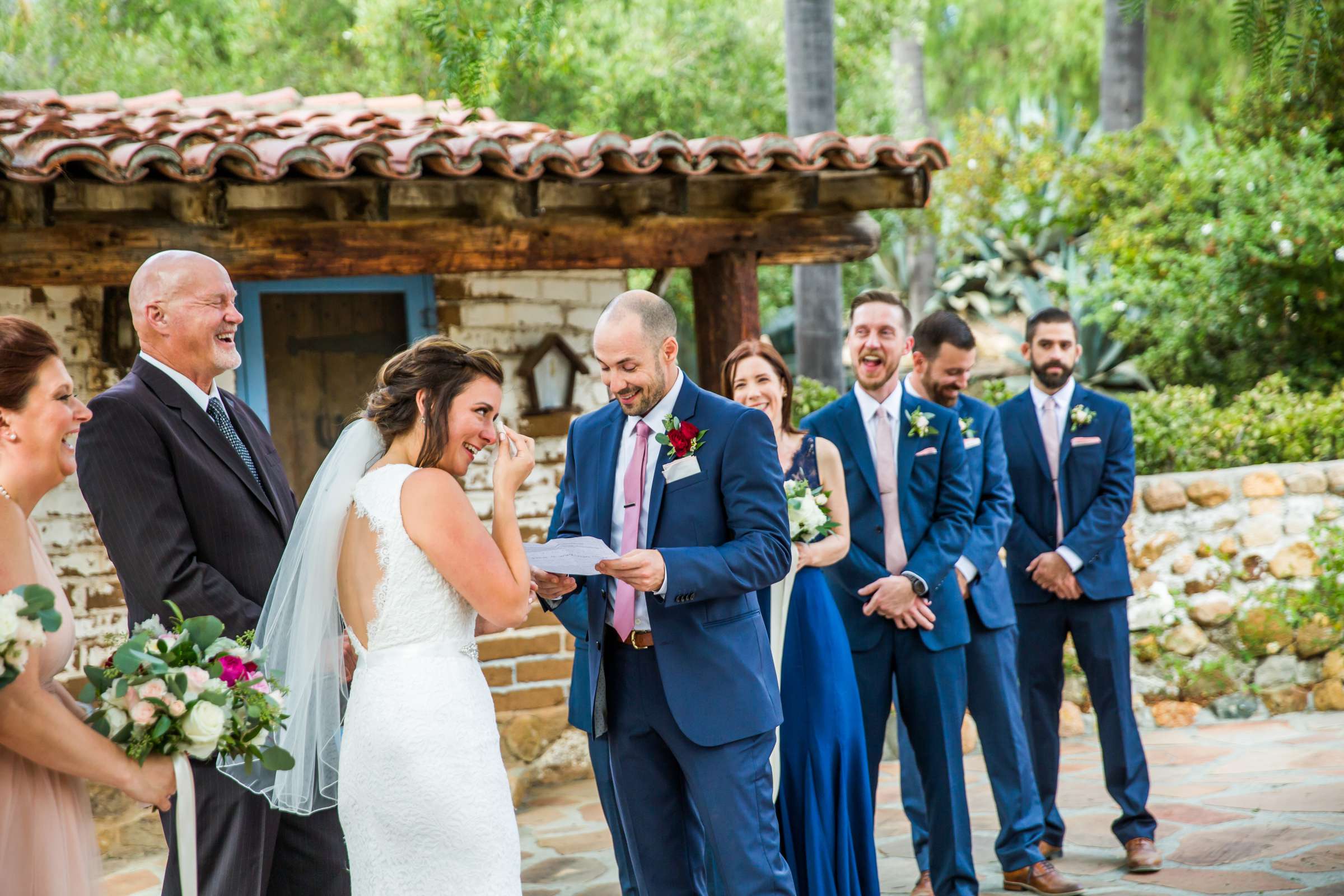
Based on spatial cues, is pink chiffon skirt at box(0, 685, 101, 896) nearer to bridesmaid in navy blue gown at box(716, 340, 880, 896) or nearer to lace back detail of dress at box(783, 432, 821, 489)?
bridesmaid in navy blue gown at box(716, 340, 880, 896)

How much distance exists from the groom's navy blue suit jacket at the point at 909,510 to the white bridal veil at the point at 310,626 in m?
2.00

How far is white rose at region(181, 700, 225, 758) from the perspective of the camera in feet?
8.40

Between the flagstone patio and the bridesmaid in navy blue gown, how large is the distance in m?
1.07

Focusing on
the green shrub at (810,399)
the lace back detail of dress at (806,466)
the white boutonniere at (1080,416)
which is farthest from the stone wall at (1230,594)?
the lace back detail of dress at (806,466)

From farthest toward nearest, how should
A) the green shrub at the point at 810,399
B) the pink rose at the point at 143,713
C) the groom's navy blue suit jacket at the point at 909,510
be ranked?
the green shrub at the point at 810,399, the groom's navy blue suit jacket at the point at 909,510, the pink rose at the point at 143,713

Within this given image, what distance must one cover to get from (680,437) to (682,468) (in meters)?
0.09

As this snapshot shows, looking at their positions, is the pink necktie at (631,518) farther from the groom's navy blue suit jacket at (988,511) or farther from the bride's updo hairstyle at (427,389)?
the groom's navy blue suit jacket at (988,511)

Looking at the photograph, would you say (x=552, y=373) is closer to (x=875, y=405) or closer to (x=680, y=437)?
(x=875, y=405)

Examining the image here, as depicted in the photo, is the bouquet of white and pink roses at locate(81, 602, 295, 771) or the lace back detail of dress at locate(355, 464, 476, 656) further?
the lace back detail of dress at locate(355, 464, 476, 656)

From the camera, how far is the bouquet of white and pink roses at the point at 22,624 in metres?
2.20

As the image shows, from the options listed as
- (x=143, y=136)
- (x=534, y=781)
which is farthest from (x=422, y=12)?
(x=534, y=781)

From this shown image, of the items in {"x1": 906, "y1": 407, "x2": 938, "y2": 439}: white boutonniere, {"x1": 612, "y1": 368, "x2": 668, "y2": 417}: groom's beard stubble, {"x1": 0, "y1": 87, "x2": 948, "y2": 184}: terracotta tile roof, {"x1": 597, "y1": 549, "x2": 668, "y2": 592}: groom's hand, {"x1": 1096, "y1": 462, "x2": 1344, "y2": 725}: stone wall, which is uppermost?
{"x1": 0, "y1": 87, "x2": 948, "y2": 184}: terracotta tile roof

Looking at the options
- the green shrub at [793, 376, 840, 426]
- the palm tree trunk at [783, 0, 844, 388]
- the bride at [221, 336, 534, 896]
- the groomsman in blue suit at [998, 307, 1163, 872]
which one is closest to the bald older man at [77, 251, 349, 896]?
the bride at [221, 336, 534, 896]

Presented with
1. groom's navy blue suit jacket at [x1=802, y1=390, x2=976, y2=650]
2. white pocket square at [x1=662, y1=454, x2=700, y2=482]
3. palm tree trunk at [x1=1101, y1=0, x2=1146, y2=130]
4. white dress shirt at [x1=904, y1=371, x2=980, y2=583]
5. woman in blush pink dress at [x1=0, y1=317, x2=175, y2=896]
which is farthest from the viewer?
palm tree trunk at [x1=1101, y1=0, x2=1146, y2=130]
